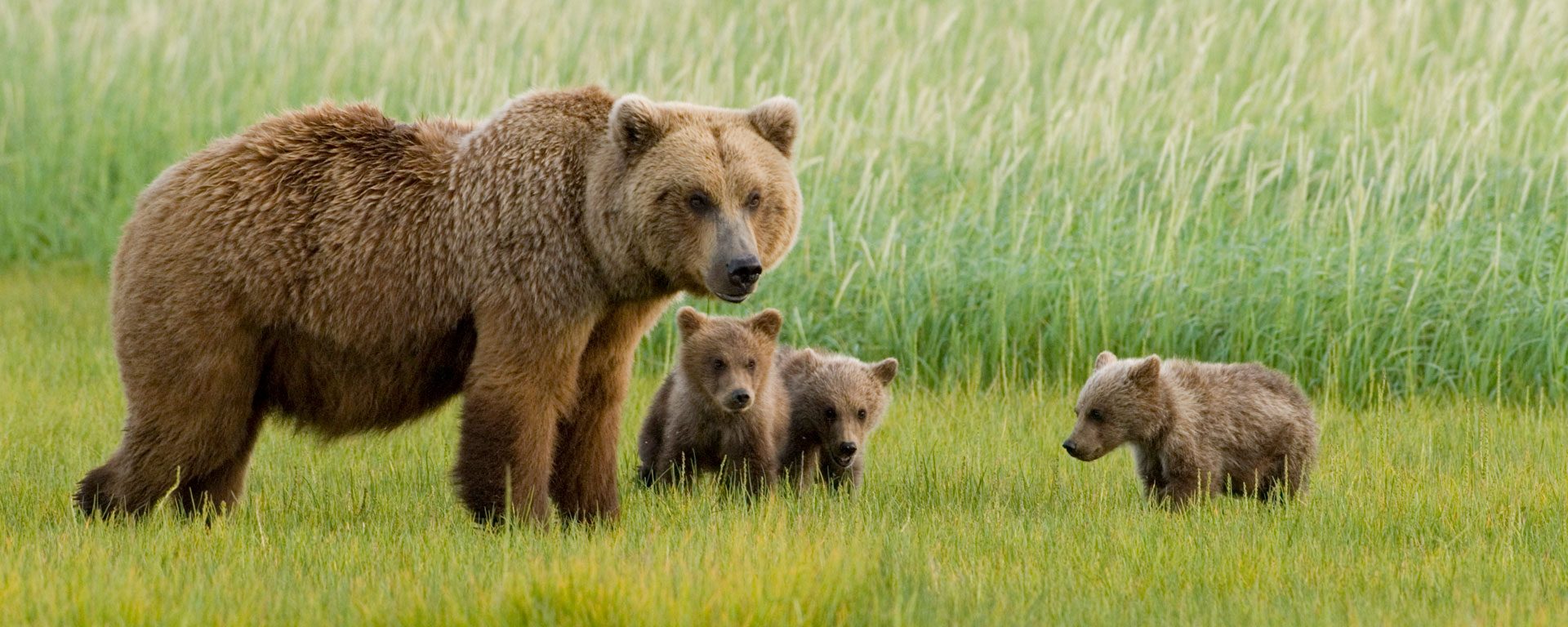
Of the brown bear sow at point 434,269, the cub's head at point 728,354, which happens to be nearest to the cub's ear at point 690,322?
the cub's head at point 728,354

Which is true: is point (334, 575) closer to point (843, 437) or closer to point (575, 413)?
point (575, 413)

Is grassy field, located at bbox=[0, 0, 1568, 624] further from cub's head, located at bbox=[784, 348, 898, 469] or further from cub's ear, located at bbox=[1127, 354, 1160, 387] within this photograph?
cub's ear, located at bbox=[1127, 354, 1160, 387]

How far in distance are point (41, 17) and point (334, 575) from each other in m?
13.6

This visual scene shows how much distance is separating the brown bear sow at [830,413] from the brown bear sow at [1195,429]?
105cm

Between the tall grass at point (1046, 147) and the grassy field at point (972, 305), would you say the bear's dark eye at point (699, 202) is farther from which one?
the tall grass at point (1046, 147)

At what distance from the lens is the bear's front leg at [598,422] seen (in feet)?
20.5

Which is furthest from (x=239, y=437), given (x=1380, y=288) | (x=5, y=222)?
(x=5, y=222)

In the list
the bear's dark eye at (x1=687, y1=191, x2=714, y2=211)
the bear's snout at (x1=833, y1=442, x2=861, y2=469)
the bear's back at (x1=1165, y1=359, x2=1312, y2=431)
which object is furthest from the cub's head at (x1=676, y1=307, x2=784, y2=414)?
the bear's back at (x1=1165, y1=359, x2=1312, y2=431)

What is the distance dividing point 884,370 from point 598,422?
2012 millimetres

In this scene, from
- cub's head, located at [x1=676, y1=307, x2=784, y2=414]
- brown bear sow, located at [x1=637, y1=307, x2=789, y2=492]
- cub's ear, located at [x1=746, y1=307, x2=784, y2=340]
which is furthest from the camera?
cub's ear, located at [x1=746, y1=307, x2=784, y2=340]

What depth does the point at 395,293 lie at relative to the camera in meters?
6.02

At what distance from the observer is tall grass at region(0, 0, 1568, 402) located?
970cm

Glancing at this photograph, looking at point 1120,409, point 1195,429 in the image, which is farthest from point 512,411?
point 1195,429

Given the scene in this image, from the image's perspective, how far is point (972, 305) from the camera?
9938mm
